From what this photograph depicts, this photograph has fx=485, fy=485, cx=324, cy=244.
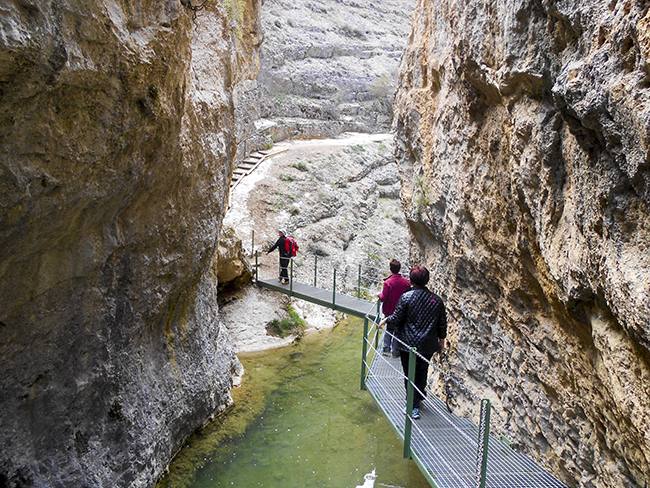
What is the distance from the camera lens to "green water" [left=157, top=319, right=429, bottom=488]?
7.18 m

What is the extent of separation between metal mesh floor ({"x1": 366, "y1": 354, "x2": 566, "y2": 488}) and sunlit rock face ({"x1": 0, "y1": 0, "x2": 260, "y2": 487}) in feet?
11.2

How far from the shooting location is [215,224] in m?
8.02

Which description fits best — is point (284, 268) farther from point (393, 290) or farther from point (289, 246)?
point (393, 290)

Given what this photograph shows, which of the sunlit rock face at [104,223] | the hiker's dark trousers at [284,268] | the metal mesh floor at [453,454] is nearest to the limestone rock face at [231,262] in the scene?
the hiker's dark trousers at [284,268]

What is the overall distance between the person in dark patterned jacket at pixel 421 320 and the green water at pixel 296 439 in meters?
2.53

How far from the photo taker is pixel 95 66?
→ 413 cm

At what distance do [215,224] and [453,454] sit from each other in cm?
496

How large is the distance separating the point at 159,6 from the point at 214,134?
282 centimetres

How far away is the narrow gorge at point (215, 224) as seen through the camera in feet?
11.8

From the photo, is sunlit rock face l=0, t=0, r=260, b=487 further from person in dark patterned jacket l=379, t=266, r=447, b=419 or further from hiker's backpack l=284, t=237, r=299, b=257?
hiker's backpack l=284, t=237, r=299, b=257

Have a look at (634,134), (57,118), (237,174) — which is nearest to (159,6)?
(57,118)

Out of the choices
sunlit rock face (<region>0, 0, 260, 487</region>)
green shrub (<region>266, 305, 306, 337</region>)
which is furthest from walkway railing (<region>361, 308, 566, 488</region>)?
green shrub (<region>266, 305, 306, 337</region>)

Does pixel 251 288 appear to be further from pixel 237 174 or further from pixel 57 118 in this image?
pixel 57 118

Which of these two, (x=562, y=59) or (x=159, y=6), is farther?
(x=159, y=6)
